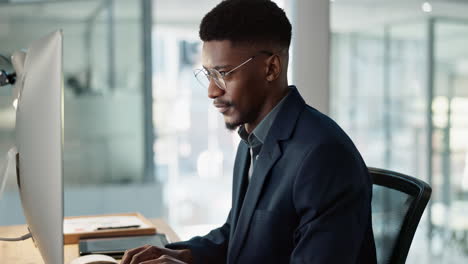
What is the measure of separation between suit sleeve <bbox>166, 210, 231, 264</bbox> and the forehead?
0.46 m

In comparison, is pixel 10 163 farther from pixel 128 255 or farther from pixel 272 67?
pixel 272 67

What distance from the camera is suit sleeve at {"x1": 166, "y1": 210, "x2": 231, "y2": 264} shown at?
1466 mm

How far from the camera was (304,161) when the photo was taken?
3.89 ft

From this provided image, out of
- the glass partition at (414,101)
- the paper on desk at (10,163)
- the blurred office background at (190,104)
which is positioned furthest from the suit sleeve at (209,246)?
the glass partition at (414,101)

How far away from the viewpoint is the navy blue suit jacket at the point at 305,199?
1.13 metres

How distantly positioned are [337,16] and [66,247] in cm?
240

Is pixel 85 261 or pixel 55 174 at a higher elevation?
pixel 55 174

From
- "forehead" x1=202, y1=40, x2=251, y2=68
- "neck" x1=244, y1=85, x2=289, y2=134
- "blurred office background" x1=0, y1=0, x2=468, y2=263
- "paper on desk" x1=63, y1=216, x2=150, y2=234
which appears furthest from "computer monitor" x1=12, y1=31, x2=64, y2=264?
"blurred office background" x1=0, y1=0, x2=468, y2=263

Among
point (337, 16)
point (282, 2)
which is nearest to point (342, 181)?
point (282, 2)

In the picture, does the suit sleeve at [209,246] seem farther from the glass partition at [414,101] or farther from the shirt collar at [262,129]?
the glass partition at [414,101]

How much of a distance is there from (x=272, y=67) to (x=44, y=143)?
605 mm

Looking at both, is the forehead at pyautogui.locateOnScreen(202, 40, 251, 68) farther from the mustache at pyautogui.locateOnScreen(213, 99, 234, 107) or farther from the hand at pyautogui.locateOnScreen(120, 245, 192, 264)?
the hand at pyautogui.locateOnScreen(120, 245, 192, 264)

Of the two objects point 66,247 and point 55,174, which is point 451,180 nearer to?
point 66,247

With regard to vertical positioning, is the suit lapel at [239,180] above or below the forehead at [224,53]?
below
